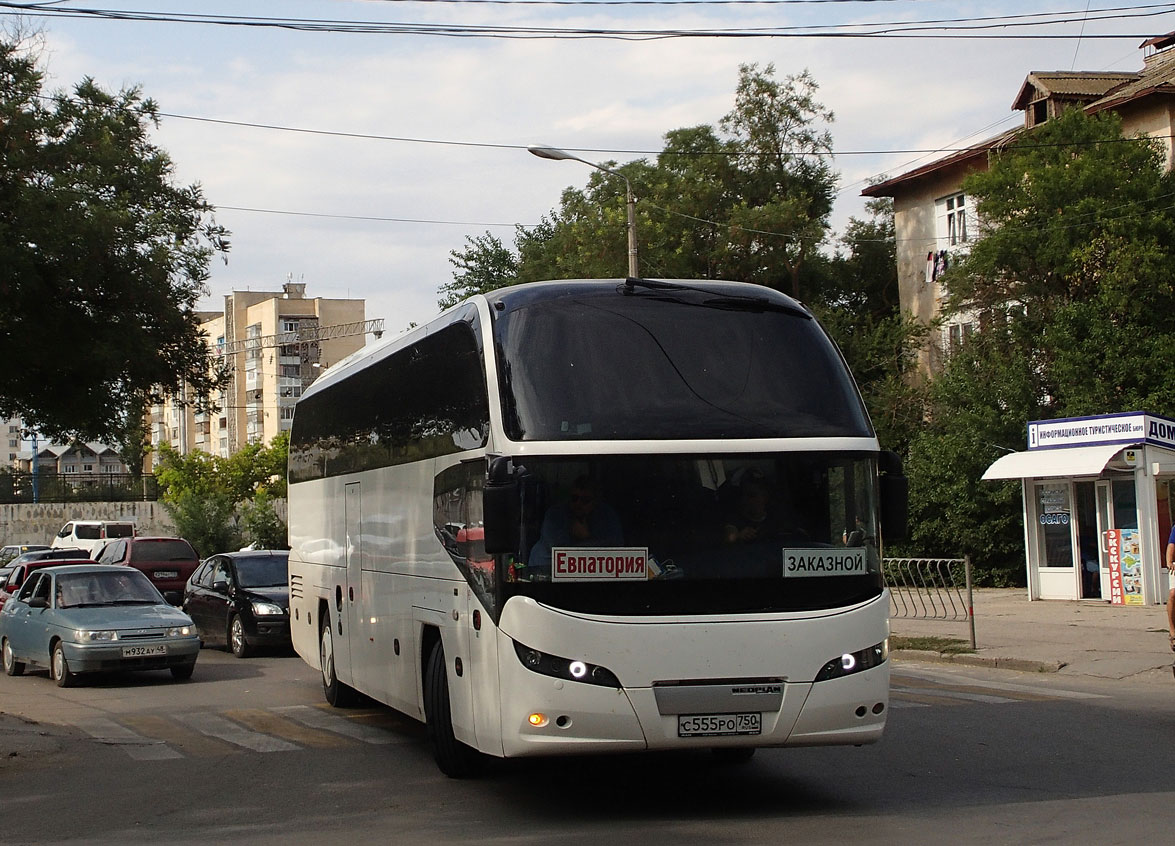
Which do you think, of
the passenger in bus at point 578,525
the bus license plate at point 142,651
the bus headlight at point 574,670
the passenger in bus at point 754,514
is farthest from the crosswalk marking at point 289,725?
the passenger in bus at point 754,514

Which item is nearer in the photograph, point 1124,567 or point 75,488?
point 1124,567

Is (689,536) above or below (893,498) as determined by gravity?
below

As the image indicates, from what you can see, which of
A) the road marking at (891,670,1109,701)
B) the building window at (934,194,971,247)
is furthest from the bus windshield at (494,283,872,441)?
the building window at (934,194,971,247)

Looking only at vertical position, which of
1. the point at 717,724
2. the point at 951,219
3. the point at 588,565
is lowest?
the point at 717,724

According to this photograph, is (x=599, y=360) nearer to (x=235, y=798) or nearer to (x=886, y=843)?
(x=886, y=843)

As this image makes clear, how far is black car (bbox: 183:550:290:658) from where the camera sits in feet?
69.7

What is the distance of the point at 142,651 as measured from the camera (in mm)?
17625

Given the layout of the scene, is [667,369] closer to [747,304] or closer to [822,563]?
[747,304]

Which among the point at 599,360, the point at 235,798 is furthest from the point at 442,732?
the point at 599,360

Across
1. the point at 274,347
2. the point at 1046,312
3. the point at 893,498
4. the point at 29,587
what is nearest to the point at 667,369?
the point at 893,498

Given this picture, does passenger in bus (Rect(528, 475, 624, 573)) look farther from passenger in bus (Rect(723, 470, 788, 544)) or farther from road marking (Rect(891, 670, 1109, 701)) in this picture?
road marking (Rect(891, 670, 1109, 701))

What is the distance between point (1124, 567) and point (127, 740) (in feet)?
62.3

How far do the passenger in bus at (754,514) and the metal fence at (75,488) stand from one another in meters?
68.2

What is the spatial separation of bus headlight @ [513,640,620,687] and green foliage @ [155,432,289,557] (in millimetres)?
38702
